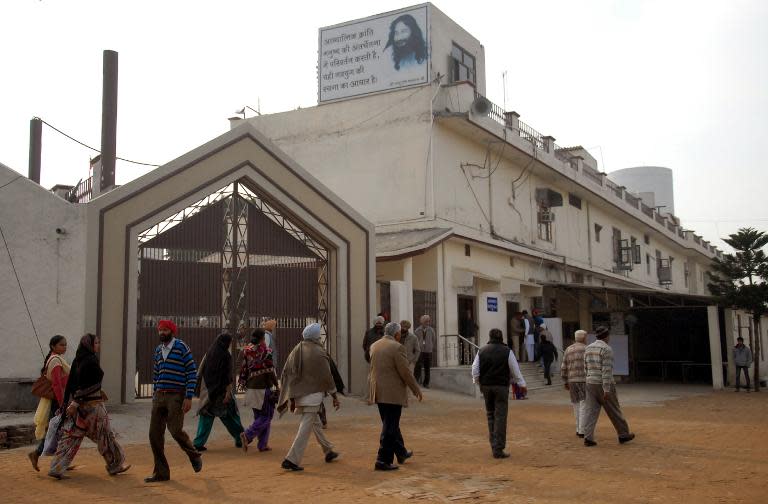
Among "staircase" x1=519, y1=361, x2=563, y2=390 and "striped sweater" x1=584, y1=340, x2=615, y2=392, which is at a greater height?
"striped sweater" x1=584, y1=340, x2=615, y2=392

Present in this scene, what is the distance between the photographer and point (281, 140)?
25.3m

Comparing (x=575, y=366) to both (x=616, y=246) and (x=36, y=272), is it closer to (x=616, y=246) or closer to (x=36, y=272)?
(x=36, y=272)

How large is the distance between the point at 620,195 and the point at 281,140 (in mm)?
18697

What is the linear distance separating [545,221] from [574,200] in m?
3.97

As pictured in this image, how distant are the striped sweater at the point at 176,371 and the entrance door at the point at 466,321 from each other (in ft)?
44.0

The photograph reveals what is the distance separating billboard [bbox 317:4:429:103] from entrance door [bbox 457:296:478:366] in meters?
7.02

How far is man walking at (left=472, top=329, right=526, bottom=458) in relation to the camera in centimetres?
904

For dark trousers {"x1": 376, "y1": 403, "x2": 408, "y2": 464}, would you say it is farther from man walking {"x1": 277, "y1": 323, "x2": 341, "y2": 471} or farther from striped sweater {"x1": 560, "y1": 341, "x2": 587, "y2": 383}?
striped sweater {"x1": 560, "y1": 341, "x2": 587, "y2": 383}

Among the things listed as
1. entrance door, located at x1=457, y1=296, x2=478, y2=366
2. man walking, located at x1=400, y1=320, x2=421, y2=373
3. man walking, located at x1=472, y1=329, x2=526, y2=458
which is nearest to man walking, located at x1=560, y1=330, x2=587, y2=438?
man walking, located at x1=472, y1=329, x2=526, y2=458

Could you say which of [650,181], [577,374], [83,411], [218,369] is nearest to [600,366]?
[577,374]

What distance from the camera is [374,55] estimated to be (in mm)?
24719

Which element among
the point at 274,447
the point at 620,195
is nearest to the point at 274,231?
the point at 274,447

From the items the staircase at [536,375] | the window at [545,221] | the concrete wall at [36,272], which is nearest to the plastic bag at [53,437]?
the concrete wall at [36,272]

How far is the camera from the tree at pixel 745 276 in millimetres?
21844
